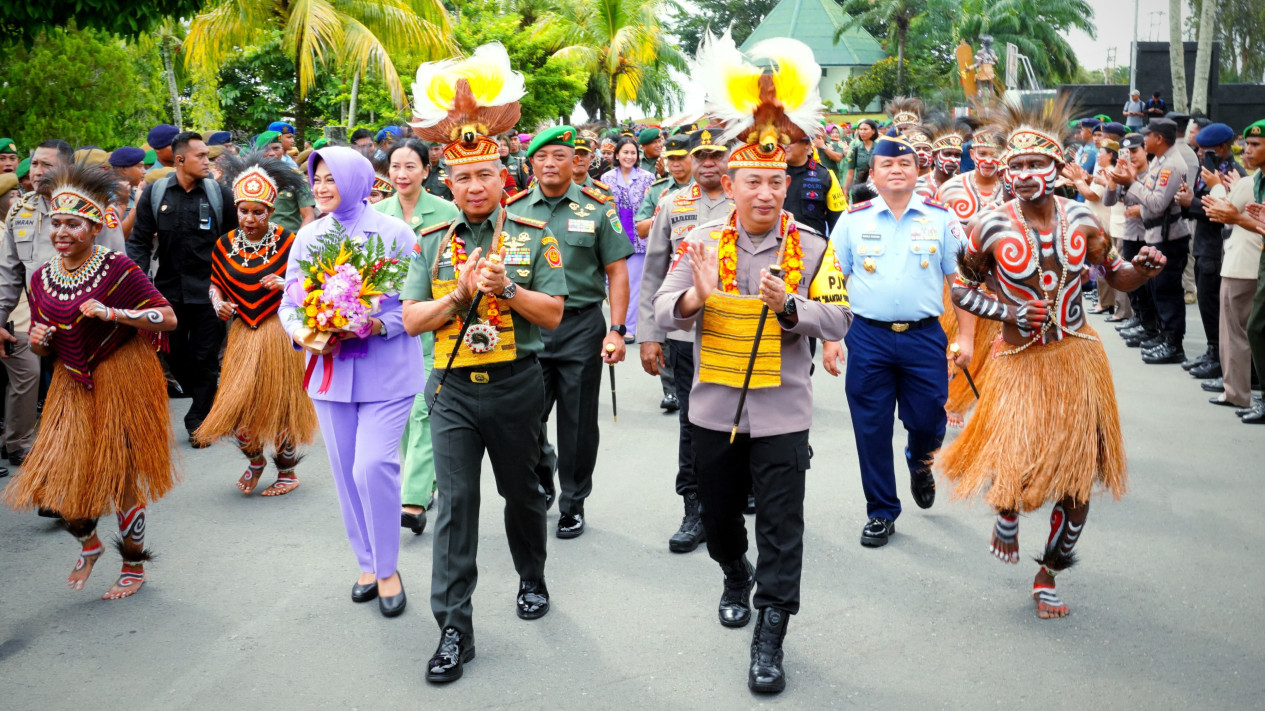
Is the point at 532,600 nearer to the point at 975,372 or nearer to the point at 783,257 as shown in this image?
the point at 783,257

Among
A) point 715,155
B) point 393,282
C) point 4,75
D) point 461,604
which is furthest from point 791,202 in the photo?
point 4,75

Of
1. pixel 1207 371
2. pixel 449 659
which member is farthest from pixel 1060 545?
pixel 1207 371

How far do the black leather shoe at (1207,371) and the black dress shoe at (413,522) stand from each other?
797 centimetres

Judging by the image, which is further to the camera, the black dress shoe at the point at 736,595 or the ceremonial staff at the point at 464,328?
the black dress shoe at the point at 736,595

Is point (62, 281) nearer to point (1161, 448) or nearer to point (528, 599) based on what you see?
point (528, 599)

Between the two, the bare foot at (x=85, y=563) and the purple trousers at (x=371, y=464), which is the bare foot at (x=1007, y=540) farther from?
the bare foot at (x=85, y=563)

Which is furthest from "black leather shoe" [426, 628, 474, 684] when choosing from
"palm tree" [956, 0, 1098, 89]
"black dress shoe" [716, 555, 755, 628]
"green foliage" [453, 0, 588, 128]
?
"palm tree" [956, 0, 1098, 89]

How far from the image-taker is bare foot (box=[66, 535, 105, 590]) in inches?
224

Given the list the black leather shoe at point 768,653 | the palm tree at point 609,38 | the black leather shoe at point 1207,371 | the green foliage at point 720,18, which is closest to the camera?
the black leather shoe at point 768,653

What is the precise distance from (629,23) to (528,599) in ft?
123

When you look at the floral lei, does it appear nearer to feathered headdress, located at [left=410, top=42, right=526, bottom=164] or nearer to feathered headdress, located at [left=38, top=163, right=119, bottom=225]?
feathered headdress, located at [left=410, top=42, right=526, bottom=164]

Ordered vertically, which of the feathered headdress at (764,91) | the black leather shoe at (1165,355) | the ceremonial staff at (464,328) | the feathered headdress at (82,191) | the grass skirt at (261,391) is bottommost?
the black leather shoe at (1165,355)

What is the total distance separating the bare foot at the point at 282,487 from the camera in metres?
7.52

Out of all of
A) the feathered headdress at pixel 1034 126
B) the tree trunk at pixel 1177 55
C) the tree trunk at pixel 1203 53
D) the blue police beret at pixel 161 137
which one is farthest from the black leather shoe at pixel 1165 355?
the tree trunk at pixel 1177 55
